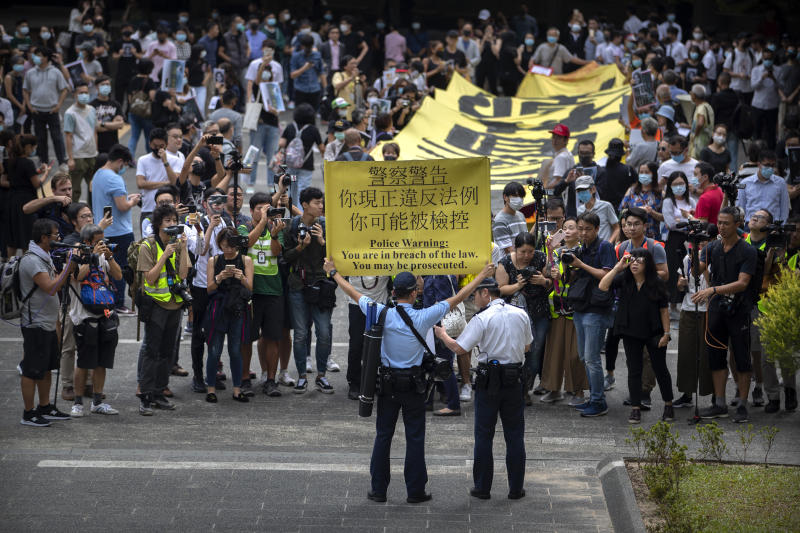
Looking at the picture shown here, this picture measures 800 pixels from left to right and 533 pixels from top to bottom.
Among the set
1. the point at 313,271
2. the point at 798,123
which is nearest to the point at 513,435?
the point at 313,271

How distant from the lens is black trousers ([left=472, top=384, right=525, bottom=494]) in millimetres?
8273

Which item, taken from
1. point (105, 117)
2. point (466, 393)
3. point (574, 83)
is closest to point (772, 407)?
point (466, 393)

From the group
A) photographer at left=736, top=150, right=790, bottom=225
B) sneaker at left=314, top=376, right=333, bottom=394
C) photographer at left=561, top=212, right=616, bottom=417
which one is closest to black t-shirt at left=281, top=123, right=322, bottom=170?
sneaker at left=314, top=376, right=333, bottom=394

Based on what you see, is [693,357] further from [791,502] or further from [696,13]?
[696,13]

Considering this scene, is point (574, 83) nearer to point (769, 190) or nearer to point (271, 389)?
point (769, 190)

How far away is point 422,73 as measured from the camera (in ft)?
71.7

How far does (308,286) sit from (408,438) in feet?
10.2

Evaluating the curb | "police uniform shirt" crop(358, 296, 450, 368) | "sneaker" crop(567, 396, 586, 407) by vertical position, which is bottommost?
the curb

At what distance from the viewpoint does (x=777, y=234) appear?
10141 millimetres

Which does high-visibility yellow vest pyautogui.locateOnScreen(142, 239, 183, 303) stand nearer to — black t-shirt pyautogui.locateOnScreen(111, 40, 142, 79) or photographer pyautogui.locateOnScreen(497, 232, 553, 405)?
photographer pyautogui.locateOnScreen(497, 232, 553, 405)

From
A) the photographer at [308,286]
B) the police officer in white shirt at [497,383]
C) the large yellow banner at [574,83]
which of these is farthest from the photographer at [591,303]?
the large yellow banner at [574,83]

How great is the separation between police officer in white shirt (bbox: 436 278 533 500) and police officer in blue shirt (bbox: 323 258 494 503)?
241 millimetres

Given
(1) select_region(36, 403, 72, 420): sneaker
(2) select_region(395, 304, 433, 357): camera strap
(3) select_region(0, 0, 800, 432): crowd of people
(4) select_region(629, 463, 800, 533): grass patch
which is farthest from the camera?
(3) select_region(0, 0, 800, 432): crowd of people

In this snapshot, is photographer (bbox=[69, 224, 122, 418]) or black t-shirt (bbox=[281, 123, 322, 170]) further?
black t-shirt (bbox=[281, 123, 322, 170])
